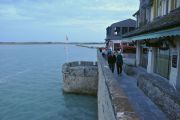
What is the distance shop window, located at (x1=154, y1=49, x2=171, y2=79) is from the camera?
42.9ft

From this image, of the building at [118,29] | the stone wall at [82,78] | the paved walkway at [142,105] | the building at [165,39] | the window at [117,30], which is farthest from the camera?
the window at [117,30]

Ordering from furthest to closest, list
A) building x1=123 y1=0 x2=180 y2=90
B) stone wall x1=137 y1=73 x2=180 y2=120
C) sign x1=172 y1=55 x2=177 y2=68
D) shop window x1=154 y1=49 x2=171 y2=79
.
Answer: shop window x1=154 y1=49 x2=171 y2=79 → sign x1=172 y1=55 x2=177 y2=68 → building x1=123 y1=0 x2=180 y2=90 → stone wall x1=137 y1=73 x2=180 y2=120

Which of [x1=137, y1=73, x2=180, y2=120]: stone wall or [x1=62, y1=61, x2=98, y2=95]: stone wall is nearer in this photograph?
[x1=137, y1=73, x2=180, y2=120]: stone wall

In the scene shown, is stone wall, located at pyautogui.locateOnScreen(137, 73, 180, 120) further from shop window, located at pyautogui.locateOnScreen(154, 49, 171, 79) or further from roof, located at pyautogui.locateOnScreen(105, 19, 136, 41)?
roof, located at pyautogui.locateOnScreen(105, 19, 136, 41)

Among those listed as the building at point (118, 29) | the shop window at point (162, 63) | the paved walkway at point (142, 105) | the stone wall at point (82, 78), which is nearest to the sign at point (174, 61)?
the shop window at point (162, 63)

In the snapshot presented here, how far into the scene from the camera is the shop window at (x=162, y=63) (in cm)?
1306

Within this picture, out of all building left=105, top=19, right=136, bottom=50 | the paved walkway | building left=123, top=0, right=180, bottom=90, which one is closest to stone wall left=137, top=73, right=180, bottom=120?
the paved walkway

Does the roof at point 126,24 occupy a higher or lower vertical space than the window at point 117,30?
higher

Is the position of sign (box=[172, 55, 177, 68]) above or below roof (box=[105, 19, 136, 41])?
below

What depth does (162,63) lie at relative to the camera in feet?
46.6

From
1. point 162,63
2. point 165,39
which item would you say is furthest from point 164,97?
point 162,63

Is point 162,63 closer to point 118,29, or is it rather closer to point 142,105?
point 142,105

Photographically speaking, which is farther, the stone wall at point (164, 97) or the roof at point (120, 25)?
the roof at point (120, 25)

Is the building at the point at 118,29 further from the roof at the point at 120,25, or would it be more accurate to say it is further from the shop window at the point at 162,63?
the shop window at the point at 162,63
